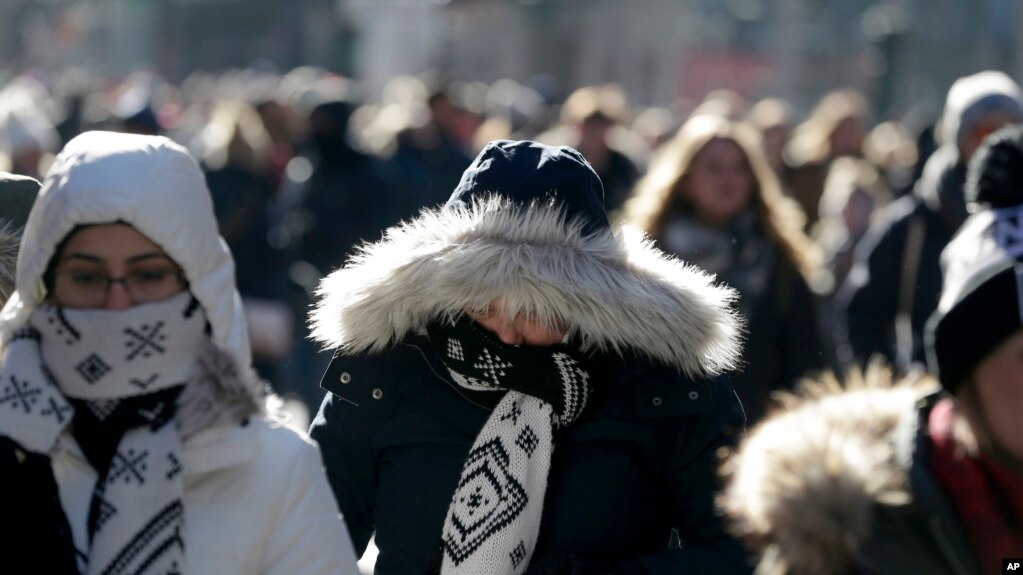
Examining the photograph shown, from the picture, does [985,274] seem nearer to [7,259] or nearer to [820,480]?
[820,480]

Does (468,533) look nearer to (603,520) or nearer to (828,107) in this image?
(603,520)

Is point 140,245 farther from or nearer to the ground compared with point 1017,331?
nearer to the ground

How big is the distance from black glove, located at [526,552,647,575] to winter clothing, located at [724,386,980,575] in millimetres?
659

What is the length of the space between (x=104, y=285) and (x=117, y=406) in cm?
21

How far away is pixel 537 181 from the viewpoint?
3.53m

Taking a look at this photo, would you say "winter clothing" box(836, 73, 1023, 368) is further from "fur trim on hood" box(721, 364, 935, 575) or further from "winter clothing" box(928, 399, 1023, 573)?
"winter clothing" box(928, 399, 1023, 573)

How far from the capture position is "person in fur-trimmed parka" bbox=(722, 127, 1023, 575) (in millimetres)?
2467

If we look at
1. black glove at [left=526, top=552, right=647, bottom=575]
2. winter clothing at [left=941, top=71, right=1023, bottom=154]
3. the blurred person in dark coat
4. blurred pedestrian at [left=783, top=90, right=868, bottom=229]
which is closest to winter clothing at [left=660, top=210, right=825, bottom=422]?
winter clothing at [left=941, top=71, right=1023, bottom=154]

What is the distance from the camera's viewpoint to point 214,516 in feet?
9.58

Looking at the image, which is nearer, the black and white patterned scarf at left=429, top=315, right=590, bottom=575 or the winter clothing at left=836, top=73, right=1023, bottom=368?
the black and white patterned scarf at left=429, top=315, right=590, bottom=575

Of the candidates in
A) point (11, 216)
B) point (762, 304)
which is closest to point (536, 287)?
point (11, 216)

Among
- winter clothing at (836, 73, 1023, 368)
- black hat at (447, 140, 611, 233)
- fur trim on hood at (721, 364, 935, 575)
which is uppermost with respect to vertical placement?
winter clothing at (836, 73, 1023, 368)

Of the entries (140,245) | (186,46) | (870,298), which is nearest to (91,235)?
(140,245)

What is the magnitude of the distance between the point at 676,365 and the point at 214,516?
1030 millimetres
